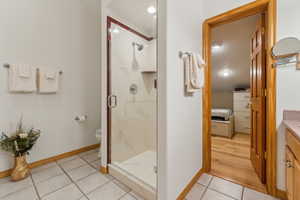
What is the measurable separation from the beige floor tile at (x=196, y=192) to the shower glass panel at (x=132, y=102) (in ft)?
1.48

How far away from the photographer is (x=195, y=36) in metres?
1.61

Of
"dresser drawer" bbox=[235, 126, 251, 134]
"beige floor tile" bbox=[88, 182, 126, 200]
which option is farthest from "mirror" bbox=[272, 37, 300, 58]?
"dresser drawer" bbox=[235, 126, 251, 134]

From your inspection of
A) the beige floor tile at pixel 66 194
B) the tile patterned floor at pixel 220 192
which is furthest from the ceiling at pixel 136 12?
the tile patterned floor at pixel 220 192

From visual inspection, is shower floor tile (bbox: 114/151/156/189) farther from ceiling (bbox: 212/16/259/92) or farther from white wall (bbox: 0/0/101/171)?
ceiling (bbox: 212/16/259/92)

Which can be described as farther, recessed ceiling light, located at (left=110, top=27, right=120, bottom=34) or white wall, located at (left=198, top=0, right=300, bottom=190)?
recessed ceiling light, located at (left=110, top=27, right=120, bottom=34)

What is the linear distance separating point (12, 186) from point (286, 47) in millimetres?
3348

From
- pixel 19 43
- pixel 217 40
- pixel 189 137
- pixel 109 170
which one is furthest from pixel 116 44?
pixel 217 40

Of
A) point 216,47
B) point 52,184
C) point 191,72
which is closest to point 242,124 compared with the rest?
point 216,47

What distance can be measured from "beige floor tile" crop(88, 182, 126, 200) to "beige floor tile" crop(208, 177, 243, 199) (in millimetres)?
1074

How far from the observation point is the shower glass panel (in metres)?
1.93

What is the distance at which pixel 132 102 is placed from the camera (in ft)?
7.73

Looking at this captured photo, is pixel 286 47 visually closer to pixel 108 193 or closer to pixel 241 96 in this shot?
pixel 108 193

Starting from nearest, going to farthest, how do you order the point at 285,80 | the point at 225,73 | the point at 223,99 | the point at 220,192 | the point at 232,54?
the point at 285,80 < the point at 220,192 < the point at 232,54 < the point at 225,73 < the point at 223,99

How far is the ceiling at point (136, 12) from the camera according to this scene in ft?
6.00
